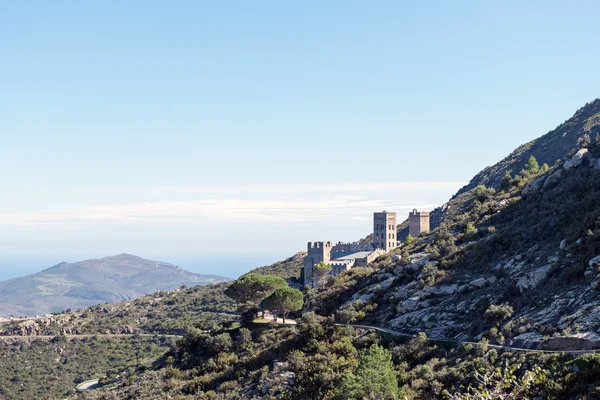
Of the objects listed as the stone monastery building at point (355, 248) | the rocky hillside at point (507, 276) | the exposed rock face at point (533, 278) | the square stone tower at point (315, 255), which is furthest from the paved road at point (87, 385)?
the exposed rock face at point (533, 278)

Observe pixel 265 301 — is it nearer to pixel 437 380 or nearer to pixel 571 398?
pixel 437 380

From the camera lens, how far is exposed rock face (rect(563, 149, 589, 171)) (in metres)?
59.4

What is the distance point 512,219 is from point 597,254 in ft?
58.7

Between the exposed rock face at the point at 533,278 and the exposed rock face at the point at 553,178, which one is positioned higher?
the exposed rock face at the point at 553,178

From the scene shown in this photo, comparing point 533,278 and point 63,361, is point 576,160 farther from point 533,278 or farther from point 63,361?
point 63,361

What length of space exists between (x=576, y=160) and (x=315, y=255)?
4664cm

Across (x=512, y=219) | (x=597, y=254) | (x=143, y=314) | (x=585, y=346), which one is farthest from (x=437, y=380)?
(x=143, y=314)

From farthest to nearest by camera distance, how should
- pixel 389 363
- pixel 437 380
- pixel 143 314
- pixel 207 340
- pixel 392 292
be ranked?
pixel 143 314 < pixel 207 340 < pixel 392 292 < pixel 389 363 < pixel 437 380

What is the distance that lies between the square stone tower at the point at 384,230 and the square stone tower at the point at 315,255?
9029 millimetres

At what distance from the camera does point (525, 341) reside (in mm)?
36281

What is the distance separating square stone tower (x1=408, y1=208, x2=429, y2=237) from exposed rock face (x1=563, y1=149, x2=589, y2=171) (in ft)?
154

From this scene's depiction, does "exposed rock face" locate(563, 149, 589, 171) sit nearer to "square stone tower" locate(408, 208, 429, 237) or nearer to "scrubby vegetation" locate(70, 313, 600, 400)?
"scrubby vegetation" locate(70, 313, 600, 400)

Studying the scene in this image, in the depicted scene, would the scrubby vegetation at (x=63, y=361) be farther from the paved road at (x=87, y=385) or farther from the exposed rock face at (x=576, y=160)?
the exposed rock face at (x=576, y=160)

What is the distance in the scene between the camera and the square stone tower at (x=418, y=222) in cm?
10725
